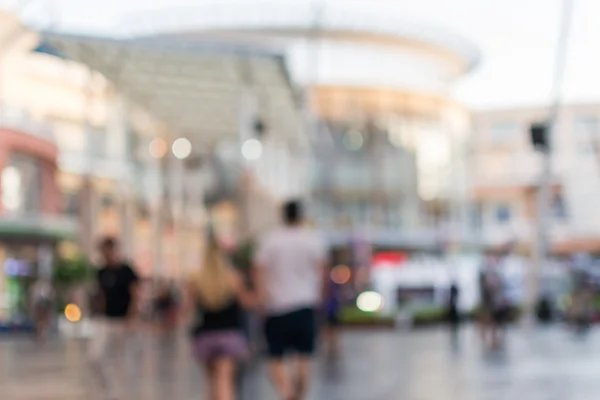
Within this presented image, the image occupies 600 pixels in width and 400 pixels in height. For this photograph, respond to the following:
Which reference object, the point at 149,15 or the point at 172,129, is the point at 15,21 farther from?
the point at 149,15

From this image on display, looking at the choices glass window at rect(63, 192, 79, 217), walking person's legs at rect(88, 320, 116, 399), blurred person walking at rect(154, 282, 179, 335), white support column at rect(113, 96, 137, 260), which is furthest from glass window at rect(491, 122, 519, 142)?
walking person's legs at rect(88, 320, 116, 399)

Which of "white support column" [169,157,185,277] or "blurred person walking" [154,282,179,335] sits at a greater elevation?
"white support column" [169,157,185,277]

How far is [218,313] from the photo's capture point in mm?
9109

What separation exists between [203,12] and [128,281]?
64811 mm

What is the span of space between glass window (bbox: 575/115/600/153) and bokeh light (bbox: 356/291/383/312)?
4349cm

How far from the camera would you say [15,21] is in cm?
2725

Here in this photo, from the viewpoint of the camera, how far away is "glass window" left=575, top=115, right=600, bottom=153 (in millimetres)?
86438

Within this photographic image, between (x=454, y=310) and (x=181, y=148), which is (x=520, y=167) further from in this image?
(x=454, y=310)

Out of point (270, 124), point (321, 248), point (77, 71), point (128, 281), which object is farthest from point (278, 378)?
point (77, 71)

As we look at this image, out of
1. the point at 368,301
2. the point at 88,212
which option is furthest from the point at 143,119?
the point at 368,301

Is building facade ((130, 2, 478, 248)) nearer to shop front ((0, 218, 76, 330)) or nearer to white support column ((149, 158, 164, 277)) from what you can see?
white support column ((149, 158, 164, 277))

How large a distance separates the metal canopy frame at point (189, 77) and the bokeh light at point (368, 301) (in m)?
7.96

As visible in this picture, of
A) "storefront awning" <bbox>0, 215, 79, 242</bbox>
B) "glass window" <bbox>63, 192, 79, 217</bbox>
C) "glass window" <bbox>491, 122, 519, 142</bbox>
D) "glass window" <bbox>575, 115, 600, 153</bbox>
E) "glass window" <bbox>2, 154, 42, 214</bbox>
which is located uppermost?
"glass window" <bbox>491, 122, 519, 142</bbox>

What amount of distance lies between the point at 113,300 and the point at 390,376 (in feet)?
15.5
